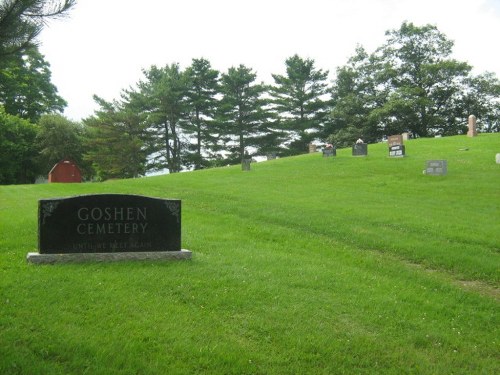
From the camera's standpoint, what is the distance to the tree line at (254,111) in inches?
2124

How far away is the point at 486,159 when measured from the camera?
27.9 meters

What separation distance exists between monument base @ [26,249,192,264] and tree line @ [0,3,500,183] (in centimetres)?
4489

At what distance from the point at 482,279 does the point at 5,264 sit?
8488 mm

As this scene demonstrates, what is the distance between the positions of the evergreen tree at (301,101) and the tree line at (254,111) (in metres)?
0.13

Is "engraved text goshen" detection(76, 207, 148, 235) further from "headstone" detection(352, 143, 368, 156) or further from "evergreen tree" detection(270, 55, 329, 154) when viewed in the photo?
"evergreen tree" detection(270, 55, 329, 154)

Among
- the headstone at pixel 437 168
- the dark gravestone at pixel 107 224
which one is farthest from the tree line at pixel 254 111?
the dark gravestone at pixel 107 224

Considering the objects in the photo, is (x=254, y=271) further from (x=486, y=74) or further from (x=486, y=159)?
(x=486, y=74)

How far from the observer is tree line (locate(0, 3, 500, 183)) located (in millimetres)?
53938

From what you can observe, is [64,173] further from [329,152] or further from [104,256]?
[104,256]

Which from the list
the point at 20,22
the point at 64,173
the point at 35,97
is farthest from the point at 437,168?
the point at 35,97

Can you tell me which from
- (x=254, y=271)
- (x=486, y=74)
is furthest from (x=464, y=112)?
(x=254, y=271)

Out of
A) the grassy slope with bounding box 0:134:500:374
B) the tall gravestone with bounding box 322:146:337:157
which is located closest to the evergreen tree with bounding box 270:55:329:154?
the tall gravestone with bounding box 322:146:337:157

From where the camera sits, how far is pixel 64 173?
3666cm

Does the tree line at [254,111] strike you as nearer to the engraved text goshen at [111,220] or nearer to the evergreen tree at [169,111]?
the evergreen tree at [169,111]
